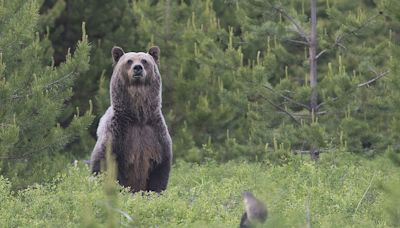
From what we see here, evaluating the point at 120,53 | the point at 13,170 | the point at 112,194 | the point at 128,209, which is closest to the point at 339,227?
the point at 128,209

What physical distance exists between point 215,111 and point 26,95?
7588mm

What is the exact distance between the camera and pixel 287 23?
1675 centimetres

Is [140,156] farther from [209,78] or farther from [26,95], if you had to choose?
[209,78]

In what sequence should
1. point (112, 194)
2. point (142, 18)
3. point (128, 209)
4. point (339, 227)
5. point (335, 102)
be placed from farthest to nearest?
point (142, 18), point (335, 102), point (128, 209), point (339, 227), point (112, 194)

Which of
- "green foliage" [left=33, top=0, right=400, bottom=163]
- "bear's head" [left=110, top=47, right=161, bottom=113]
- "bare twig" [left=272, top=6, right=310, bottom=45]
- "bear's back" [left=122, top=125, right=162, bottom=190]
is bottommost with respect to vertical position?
"green foliage" [left=33, top=0, right=400, bottom=163]

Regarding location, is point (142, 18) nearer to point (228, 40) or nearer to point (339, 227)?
point (228, 40)

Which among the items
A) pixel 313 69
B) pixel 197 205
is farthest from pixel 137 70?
pixel 313 69

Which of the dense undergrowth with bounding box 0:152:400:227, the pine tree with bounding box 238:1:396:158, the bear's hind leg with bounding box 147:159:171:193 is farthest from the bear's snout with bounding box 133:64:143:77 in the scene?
the pine tree with bounding box 238:1:396:158

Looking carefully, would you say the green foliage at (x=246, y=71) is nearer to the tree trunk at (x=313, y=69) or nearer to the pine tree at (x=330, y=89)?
the pine tree at (x=330, y=89)

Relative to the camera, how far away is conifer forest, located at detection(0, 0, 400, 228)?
8758 mm

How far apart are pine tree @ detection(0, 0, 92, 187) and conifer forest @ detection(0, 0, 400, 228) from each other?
0.02 metres

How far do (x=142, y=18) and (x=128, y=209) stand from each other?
40.6 ft

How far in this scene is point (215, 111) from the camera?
67.5 ft

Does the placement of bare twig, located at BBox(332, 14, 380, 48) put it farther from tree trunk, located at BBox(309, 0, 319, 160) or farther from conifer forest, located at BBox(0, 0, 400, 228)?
tree trunk, located at BBox(309, 0, 319, 160)
